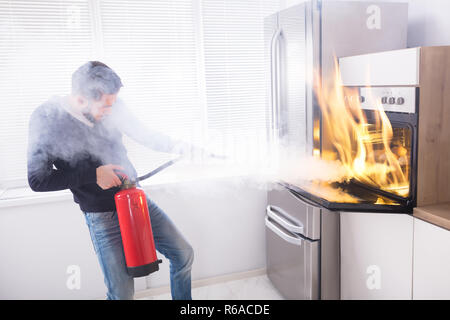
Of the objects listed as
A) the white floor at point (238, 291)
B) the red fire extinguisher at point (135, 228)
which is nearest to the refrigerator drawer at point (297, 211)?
the white floor at point (238, 291)

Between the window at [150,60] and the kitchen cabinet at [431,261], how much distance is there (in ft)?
4.50

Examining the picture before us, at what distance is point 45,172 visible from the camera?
1.64 meters

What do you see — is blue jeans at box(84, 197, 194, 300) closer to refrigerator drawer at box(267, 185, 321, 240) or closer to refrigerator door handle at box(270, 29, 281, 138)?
refrigerator drawer at box(267, 185, 321, 240)

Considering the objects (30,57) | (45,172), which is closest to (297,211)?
(45,172)

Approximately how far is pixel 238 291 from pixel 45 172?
1.46 m

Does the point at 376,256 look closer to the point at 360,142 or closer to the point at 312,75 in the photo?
the point at 360,142

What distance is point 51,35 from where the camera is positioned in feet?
7.33

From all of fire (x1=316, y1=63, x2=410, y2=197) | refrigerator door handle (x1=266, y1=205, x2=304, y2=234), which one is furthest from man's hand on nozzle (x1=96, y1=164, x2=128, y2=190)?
fire (x1=316, y1=63, x2=410, y2=197)

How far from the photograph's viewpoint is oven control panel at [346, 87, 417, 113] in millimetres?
1573

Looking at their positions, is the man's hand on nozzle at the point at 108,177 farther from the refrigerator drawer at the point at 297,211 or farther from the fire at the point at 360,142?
the fire at the point at 360,142

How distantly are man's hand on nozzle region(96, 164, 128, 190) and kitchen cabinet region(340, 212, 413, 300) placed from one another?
3.70 feet

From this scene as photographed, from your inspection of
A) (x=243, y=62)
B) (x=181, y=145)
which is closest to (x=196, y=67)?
(x=243, y=62)

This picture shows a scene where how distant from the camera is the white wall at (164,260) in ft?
7.34
